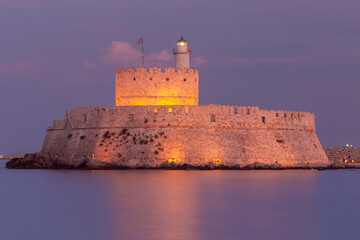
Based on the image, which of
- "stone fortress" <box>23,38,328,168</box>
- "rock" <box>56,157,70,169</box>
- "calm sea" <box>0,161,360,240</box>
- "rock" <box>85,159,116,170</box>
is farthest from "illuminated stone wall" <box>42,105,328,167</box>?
"calm sea" <box>0,161,360,240</box>

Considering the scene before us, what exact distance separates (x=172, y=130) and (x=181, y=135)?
2.20 feet

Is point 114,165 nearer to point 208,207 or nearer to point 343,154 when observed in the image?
point 208,207

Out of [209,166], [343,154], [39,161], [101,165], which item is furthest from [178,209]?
[343,154]

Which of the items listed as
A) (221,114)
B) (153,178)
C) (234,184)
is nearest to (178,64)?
(221,114)

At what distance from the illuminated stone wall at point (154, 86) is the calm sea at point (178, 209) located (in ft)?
40.6

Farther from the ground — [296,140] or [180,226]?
[296,140]

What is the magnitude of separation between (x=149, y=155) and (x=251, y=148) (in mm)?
6694

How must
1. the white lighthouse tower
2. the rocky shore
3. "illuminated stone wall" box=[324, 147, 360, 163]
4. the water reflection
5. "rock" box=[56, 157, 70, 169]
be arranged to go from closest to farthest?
1. the water reflection
2. the rocky shore
3. "rock" box=[56, 157, 70, 169]
4. the white lighthouse tower
5. "illuminated stone wall" box=[324, 147, 360, 163]

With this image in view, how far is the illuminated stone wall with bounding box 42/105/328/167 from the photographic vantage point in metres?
36.8

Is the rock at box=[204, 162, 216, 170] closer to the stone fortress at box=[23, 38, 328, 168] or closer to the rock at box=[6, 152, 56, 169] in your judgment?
the stone fortress at box=[23, 38, 328, 168]

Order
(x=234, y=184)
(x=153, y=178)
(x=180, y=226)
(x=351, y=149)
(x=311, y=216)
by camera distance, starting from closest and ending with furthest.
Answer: (x=180, y=226) → (x=311, y=216) → (x=234, y=184) → (x=153, y=178) → (x=351, y=149)

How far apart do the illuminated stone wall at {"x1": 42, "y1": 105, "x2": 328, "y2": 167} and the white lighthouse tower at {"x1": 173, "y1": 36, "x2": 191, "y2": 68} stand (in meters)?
5.72

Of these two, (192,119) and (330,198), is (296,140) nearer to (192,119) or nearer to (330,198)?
(192,119)

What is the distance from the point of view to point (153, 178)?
2942 cm
